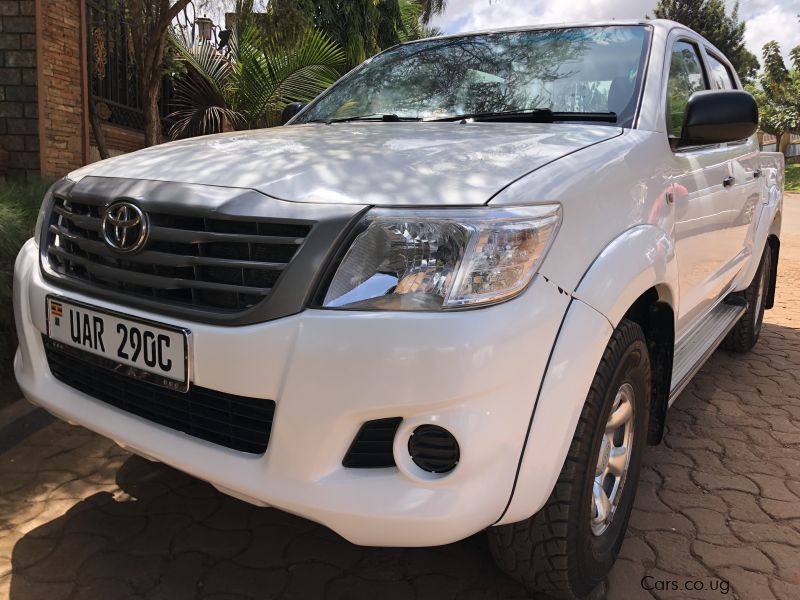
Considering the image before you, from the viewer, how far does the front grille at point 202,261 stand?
161 cm

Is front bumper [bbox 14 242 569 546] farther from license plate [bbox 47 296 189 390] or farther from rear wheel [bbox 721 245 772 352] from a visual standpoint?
rear wheel [bbox 721 245 772 352]

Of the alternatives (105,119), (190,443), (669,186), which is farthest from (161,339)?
(105,119)

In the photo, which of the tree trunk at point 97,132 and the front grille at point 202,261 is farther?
the tree trunk at point 97,132

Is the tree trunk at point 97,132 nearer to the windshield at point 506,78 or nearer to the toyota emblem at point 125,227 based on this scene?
the windshield at point 506,78

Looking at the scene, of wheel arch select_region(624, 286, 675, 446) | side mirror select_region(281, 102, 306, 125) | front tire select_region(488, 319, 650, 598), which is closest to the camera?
front tire select_region(488, 319, 650, 598)

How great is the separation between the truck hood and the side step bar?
980 millimetres

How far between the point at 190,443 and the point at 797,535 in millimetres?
2064

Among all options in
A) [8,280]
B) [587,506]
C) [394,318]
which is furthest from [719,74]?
[8,280]

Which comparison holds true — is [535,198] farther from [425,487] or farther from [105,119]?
[105,119]

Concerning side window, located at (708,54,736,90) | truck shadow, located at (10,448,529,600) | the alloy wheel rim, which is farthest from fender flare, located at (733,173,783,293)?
truck shadow, located at (10,448,529,600)

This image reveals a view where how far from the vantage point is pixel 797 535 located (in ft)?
7.82

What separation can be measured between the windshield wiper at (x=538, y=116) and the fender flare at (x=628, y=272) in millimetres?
496

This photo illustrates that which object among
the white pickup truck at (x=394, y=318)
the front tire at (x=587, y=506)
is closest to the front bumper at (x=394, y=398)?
the white pickup truck at (x=394, y=318)

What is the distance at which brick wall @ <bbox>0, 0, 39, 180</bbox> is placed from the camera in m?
6.25
